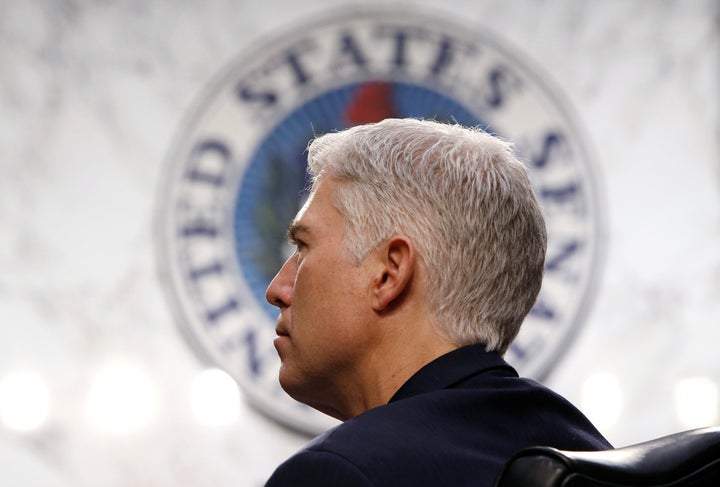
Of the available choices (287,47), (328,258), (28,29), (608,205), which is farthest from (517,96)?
(328,258)

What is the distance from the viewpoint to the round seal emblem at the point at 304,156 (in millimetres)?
3057

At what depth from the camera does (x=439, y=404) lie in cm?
103

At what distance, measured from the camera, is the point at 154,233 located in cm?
308

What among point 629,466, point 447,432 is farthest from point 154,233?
point 629,466

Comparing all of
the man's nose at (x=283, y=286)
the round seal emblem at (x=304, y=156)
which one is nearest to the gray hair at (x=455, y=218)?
the man's nose at (x=283, y=286)

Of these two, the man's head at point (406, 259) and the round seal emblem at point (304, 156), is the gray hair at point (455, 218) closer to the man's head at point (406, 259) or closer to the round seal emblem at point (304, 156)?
the man's head at point (406, 259)

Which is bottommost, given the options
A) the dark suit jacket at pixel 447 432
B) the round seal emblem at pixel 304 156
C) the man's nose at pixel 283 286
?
the dark suit jacket at pixel 447 432

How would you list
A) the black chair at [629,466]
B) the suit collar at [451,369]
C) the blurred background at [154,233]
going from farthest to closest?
the blurred background at [154,233] < the suit collar at [451,369] < the black chair at [629,466]

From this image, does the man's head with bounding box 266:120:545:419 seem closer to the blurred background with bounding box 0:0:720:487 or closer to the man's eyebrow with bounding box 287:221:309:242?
the man's eyebrow with bounding box 287:221:309:242

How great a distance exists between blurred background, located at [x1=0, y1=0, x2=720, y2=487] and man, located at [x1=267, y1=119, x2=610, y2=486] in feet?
5.84

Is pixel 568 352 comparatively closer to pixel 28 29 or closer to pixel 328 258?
pixel 28 29

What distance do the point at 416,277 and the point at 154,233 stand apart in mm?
1977

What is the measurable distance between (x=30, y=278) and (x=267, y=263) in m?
0.62

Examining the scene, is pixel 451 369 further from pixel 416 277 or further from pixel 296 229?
pixel 296 229
